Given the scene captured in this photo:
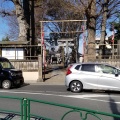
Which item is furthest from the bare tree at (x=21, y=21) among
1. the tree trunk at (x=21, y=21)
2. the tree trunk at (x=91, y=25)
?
the tree trunk at (x=91, y=25)

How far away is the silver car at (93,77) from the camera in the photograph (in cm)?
1672

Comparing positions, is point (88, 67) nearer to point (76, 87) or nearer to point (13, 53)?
point (76, 87)

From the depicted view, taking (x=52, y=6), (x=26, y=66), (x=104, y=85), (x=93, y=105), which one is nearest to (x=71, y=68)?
(x=104, y=85)

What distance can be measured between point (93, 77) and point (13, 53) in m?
12.0

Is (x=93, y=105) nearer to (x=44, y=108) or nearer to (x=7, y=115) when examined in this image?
(x=44, y=108)

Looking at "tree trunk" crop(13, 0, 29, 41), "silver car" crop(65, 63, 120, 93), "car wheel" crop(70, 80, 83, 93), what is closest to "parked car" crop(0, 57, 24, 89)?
"silver car" crop(65, 63, 120, 93)

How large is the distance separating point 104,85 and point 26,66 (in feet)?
35.4

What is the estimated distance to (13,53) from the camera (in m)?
27.4

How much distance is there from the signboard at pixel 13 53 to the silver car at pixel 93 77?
10.7m

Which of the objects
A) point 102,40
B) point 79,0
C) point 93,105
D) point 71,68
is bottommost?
point 93,105

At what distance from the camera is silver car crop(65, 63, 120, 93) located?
16.7m

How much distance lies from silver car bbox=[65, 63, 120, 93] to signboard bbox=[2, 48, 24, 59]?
35.1 ft

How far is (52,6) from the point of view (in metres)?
45.8

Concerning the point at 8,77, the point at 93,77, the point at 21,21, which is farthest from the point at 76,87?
the point at 21,21
